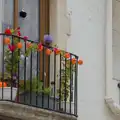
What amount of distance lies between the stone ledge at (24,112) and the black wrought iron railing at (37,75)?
11cm

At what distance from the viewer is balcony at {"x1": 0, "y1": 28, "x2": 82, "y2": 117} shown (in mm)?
9320

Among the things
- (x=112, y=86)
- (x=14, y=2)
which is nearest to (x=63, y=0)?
(x=14, y=2)

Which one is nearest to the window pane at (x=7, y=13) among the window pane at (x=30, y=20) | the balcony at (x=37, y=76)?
the window pane at (x=30, y=20)

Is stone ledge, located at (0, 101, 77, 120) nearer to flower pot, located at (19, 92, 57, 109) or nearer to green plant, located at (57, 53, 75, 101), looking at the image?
flower pot, located at (19, 92, 57, 109)

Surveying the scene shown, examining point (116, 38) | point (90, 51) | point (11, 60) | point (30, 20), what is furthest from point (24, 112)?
point (116, 38)

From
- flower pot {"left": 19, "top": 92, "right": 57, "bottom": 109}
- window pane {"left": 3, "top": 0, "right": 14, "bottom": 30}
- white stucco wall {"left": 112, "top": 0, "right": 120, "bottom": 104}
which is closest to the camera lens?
flower pot {"left": 19, "top": 92, "right": 57, "bottom": 109}

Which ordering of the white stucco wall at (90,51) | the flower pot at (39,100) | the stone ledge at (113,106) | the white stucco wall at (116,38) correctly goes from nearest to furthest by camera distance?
the flower pot at (39,100) → the white stucco wall at (90,51) → the stone ledge at (113,106) → the white stucco wall at (116,38)

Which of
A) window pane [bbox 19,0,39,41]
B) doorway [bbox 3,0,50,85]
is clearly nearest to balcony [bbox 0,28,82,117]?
doorway [bbox 3,0,50,85]

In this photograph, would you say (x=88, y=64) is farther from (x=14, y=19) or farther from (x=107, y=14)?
(x=14, y=19)

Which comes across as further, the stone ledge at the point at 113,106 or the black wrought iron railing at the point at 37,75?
the stone ledge at the point at 113,106

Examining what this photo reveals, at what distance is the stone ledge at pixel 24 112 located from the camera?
350 inches

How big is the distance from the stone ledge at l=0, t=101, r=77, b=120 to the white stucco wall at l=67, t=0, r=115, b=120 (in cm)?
197

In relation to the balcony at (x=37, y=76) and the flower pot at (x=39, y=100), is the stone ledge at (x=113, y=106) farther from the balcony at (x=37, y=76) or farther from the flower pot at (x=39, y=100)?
the flower pot at (x=39, y=100)

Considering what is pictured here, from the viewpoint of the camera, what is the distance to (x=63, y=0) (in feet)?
37.2
